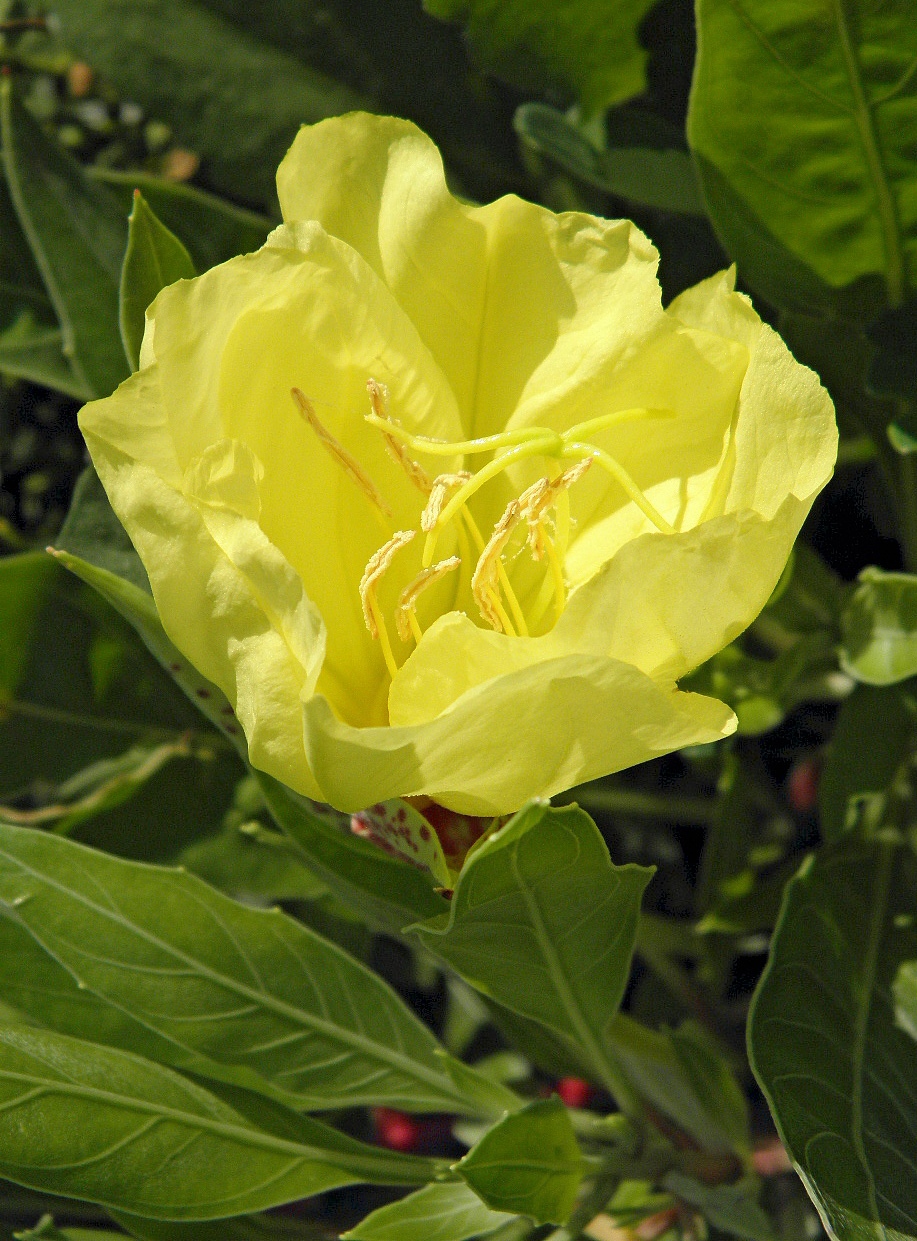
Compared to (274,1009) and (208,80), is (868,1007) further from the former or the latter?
(208,80)

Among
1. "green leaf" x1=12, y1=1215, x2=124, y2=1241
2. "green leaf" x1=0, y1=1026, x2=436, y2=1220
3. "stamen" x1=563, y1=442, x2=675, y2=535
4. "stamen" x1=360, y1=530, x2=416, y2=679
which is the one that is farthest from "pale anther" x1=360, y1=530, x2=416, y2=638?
"green leaf" x1=12, y1=1215, x2=124, y2=1241

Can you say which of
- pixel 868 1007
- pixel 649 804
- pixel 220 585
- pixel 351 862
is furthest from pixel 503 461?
pixel 649 804

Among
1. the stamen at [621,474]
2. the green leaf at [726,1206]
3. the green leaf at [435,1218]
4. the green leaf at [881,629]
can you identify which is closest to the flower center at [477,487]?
the stamen at [621,474]

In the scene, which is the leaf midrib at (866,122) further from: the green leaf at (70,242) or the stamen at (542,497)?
the green leaf at (70,242)

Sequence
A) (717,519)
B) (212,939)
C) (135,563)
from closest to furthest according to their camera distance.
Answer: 1. (717,519)
2. (212,939)
3. (135,563)

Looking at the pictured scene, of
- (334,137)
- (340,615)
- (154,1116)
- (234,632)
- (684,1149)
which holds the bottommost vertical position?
(684,1149)

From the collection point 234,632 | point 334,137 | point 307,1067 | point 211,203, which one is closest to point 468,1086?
point 307,1067

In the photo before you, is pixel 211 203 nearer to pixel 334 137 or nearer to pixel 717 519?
pixel 334 137

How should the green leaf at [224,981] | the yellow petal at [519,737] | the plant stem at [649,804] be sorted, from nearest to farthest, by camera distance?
1. the yellow petal at [519,737]
2. the green leaf at [224,981]
3. the plant stem at [649,804]
